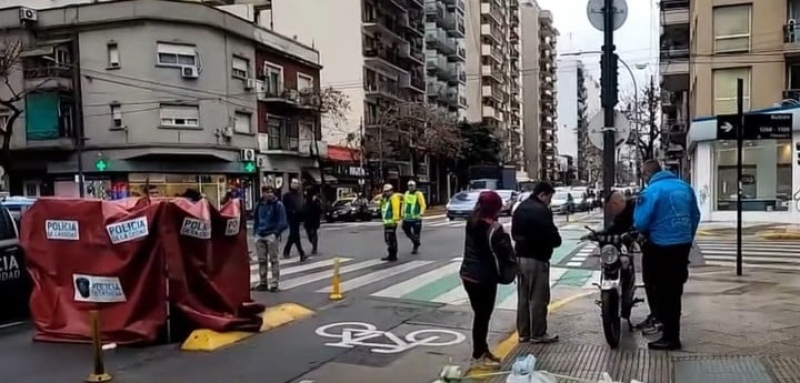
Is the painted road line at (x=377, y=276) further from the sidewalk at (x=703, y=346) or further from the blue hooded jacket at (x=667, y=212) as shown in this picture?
the blue hooded jacket at (x=667, y=212)

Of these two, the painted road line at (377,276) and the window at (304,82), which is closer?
the painted road line at (377,276)

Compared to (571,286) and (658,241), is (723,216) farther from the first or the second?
(658,241)

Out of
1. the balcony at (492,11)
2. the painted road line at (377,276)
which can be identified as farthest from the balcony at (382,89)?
the painted road line at (377,276)

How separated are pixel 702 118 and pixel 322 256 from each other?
789 inches

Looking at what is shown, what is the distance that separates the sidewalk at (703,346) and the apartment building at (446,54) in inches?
2712

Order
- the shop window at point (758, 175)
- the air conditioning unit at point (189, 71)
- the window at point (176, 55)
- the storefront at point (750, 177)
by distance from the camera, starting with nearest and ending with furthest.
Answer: the storefront at point (750, 177) → the shop window at point (758, 175) → the window at point (176, 55) → the air conditioning unit at point (189, 71)

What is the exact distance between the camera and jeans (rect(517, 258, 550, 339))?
8062 mm

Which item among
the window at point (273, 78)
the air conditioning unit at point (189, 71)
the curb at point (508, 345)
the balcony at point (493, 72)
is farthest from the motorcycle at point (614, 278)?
the balcony at point (493, 72)

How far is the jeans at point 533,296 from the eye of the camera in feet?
26.5

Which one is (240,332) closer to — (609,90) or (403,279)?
(403,279)

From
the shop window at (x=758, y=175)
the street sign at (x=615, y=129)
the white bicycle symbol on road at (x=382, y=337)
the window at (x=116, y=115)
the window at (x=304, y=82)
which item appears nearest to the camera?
the white bicycle symbol on road at (x=382, y=337)

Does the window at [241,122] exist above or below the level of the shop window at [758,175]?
above

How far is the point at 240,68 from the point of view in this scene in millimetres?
41281

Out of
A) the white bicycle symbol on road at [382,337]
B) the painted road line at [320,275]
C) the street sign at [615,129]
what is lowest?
the painted road line at [320,275]
